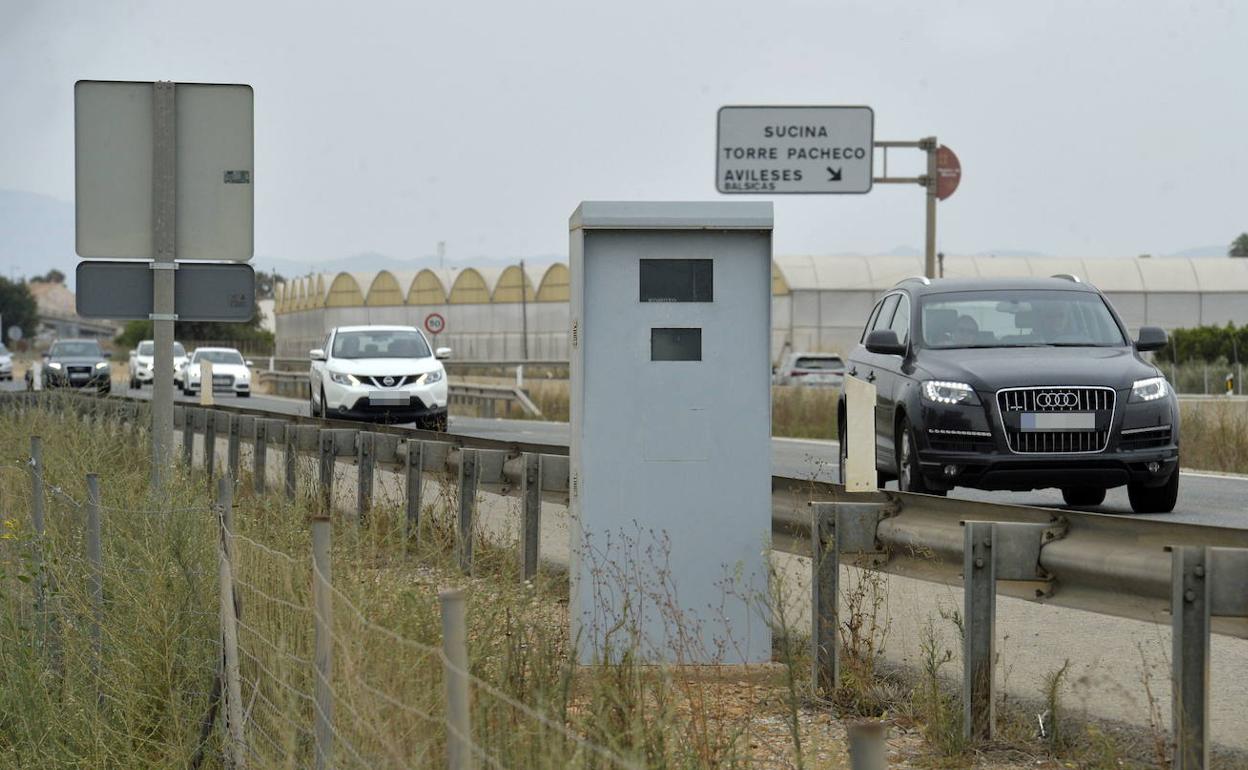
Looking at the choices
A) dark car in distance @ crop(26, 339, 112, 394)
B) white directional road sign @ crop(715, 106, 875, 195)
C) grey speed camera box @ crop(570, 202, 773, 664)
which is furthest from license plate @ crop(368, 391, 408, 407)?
dark car in distance @ crop(26, 339, 112, 394)

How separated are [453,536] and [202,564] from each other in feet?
11.2

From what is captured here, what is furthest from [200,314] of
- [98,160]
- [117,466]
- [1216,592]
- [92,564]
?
[1216,592]

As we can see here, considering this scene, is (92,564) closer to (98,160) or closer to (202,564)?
(202,564)

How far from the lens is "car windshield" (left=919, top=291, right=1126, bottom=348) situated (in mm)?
13930

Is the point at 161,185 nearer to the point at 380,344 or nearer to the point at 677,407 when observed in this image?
the point at 677,407

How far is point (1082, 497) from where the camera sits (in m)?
14.9

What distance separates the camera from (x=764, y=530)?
755 centimetres

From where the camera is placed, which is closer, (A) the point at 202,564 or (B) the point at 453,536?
(A) the point at 202,564

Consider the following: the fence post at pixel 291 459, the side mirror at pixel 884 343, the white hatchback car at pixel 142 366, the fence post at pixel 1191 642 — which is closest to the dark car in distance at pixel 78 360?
the white hatchback car at pixel 142 366

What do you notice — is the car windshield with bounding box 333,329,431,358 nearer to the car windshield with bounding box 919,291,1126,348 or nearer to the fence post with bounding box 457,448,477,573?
the car windshield with bounding box 919,291,1126,348

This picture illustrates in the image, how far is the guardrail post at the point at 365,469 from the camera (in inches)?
515

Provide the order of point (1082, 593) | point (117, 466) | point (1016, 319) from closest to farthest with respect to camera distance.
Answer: point (1082, 593) → point (1016, 319) → point (117, 466)

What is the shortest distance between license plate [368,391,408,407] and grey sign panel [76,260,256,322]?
16684 mm

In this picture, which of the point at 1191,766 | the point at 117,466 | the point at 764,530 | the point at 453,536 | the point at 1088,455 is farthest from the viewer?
the point at 117,466
